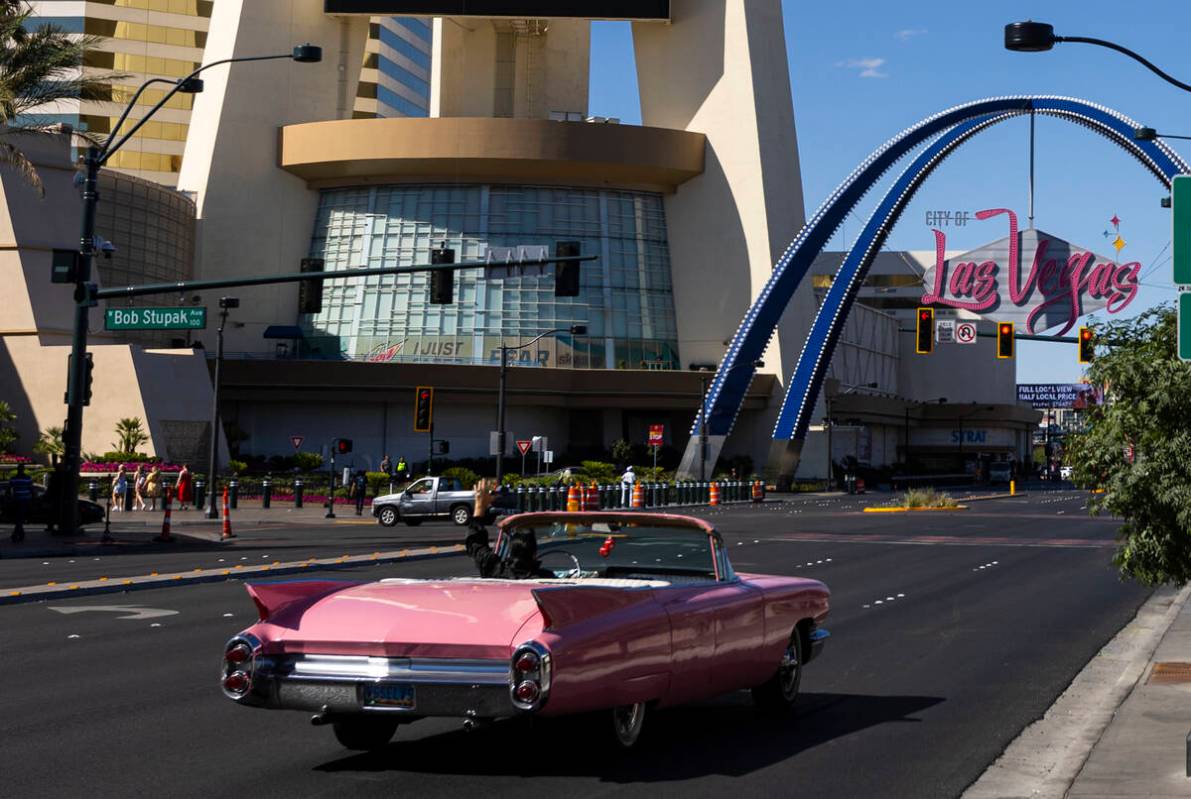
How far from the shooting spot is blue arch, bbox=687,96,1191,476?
72.3 metres

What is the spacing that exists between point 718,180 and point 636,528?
250 feet

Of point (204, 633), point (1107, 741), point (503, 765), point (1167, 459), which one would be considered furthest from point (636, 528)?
point (204, 633)

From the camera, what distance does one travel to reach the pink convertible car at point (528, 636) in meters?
7.76

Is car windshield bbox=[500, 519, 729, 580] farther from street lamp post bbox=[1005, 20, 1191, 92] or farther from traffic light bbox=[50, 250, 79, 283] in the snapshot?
traffic light bbox=[50, 250, 79, 283]

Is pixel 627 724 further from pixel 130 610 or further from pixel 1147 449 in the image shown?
pixel 130 610

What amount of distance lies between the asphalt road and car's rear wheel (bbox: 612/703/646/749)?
0.47ft

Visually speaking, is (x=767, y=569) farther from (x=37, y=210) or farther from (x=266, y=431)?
(x=266, y=431)


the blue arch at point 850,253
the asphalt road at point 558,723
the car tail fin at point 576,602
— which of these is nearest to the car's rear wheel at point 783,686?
the asphalt road at point 558,723

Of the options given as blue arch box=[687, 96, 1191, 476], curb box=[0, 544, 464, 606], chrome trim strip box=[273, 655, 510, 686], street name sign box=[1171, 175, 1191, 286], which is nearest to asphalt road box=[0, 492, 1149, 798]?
curb box=[0, 544, 464, 606]

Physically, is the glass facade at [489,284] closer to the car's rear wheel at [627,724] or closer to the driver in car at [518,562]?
the driver in car at [518,562]

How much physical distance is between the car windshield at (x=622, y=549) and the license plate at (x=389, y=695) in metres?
2.10

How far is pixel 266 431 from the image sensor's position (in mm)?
81562

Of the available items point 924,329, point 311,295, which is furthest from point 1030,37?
point 924,329

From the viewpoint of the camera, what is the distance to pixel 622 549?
972cm
